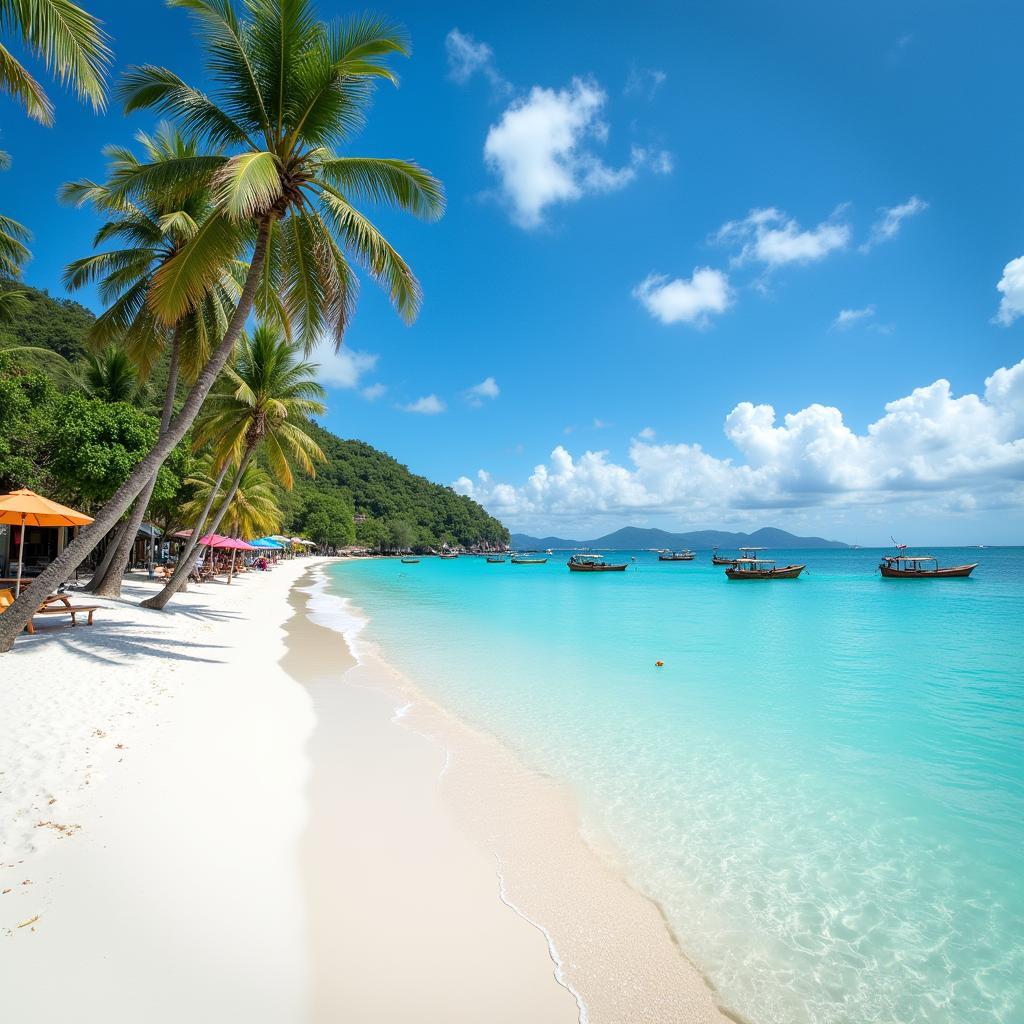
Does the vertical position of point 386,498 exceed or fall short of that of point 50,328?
it falls short

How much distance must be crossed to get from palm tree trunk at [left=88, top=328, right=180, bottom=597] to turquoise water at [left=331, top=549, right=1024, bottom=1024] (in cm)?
695

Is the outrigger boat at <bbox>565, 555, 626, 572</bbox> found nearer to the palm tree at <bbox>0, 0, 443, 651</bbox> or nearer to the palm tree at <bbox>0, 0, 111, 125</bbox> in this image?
the palm tree at <bbox>0, 0, 443, 651</bbox>

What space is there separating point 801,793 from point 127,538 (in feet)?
51.1

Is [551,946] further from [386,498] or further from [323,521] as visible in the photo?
[386,498]

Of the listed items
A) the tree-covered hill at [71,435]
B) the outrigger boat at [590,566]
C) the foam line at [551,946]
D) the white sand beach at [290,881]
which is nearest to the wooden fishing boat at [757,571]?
the outrigger boat at [590,566]

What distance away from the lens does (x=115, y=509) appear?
7871 millimetres

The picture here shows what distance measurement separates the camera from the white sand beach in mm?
2770

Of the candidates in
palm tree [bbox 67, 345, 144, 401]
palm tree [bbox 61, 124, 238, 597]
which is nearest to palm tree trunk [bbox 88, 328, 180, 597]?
palm tree [bbox 61, 124, 238, 597]

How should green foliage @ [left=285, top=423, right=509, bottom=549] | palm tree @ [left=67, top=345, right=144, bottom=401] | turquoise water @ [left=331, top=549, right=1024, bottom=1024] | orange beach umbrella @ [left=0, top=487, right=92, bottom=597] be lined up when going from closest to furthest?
turquoise water @ [left=331, top=549, right=1024, bottom=1024], orange beach umbrella @ [left=0, top=487, right=92, bottom=597], palm tree @ [left=67, top=345, right=144, bottom=401], green foliage @ [left=285, top=423, right=509, bottom=549]

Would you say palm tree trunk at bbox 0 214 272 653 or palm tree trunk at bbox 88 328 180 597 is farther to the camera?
palm tree trunk at bbox 88 328 180 597

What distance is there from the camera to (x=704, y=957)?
3.44m

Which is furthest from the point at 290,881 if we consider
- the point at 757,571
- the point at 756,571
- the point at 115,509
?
the point at 757,571

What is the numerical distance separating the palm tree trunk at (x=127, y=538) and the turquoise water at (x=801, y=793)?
22.8 feet

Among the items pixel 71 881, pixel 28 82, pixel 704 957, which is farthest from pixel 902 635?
pixel 28 82
